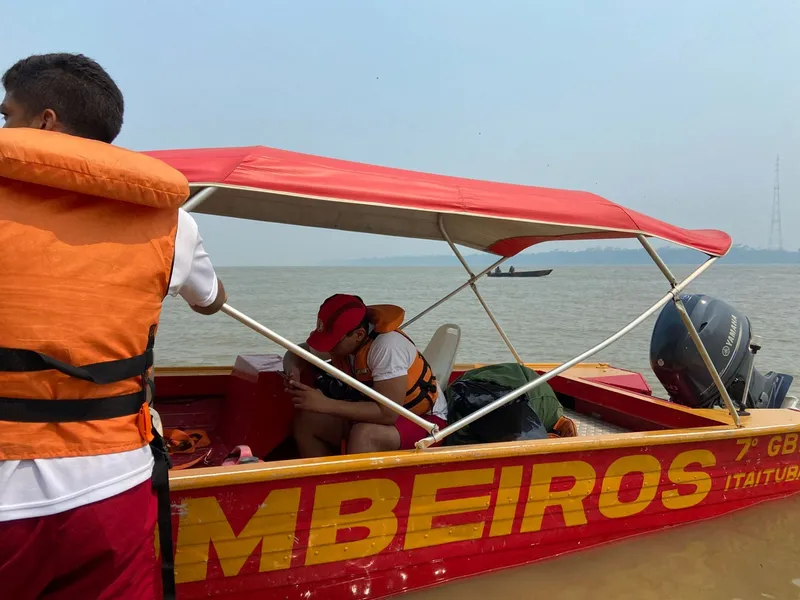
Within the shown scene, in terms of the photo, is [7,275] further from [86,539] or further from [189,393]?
[189,393]

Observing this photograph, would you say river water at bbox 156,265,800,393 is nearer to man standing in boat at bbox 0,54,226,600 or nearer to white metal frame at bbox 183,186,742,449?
white metal frame at bbox 183,186,742,449

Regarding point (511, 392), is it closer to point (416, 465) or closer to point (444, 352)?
point (416, 465)

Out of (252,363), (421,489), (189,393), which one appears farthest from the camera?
(189,393)

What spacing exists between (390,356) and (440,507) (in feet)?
2.37

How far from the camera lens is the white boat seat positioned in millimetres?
4047

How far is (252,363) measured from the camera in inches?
150

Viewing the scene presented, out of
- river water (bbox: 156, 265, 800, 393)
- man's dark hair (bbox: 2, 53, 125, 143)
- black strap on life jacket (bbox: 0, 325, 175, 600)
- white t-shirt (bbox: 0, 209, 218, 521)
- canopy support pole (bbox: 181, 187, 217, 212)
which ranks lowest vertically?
river water (bbox: 156, 265, 800, 393)

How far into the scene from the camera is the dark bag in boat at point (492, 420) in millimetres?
3164

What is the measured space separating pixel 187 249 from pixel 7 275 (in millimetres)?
371

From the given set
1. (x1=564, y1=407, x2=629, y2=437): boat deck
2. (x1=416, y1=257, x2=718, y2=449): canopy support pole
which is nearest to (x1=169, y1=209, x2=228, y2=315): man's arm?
(x1=416, y1=257, x2=718, y2=449): canopy support pole

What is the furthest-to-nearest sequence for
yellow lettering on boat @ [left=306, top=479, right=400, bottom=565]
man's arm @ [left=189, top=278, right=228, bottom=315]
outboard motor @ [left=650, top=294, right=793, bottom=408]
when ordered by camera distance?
outboard motor @ [left=650, top=294, right=793, bottom=408] < yellow lettering on boat @ [left=306, top=479, right=400, bottom=565] < man's arm @ [left=189, top=278, right=228, bottom=315]

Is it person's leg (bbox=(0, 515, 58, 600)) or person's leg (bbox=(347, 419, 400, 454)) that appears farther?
person's leg (bbox=(347, 419, 400, 454))

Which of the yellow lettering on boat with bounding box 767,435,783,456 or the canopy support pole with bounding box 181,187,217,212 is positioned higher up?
the canopy support pole with bounding box 181,187,217,212

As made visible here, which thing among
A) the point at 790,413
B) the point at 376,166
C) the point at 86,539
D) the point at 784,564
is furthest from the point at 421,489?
the point at 790,413
